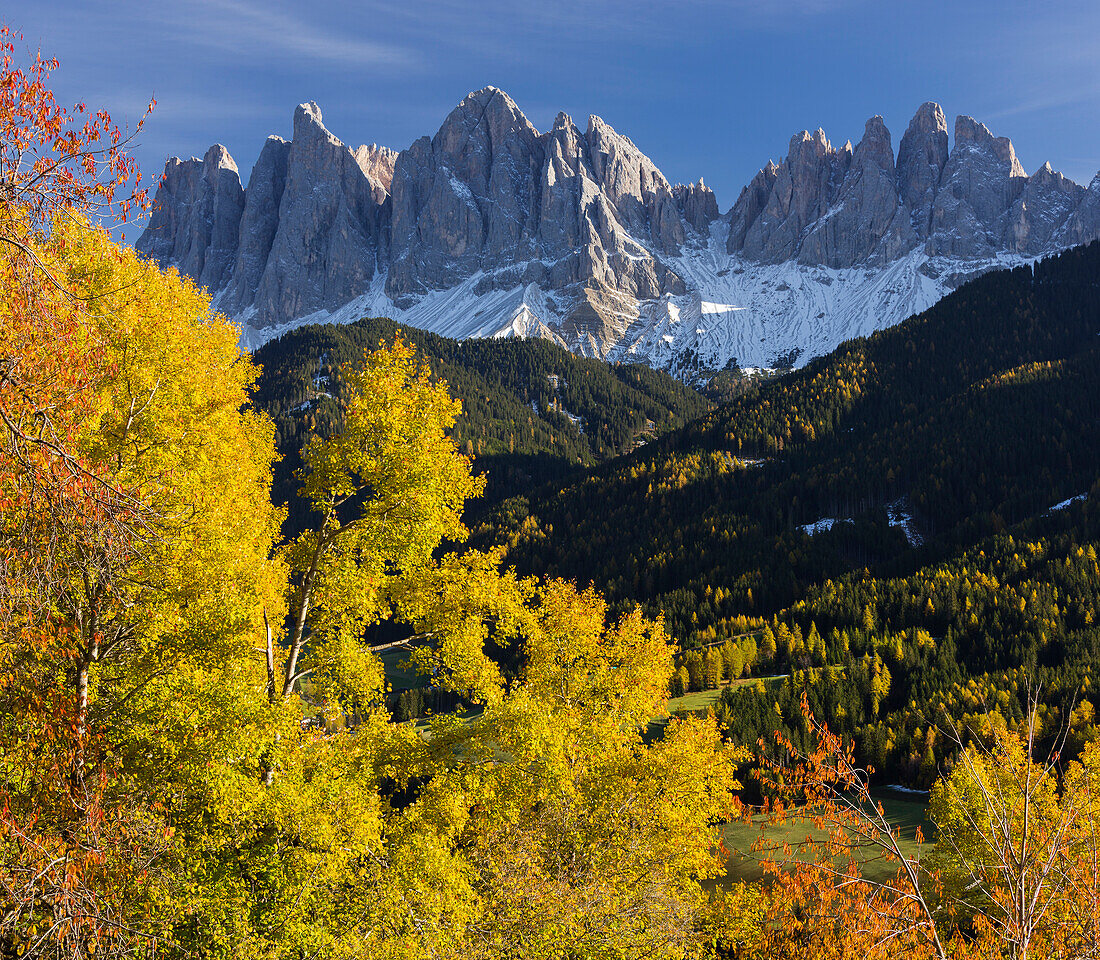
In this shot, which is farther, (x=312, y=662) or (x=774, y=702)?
(x=774, y=702)

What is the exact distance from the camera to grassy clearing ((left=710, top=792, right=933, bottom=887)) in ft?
158

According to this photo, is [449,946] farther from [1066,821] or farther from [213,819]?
[1066,821]

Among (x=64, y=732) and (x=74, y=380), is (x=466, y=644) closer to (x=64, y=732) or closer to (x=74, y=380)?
(x=64, y=732)

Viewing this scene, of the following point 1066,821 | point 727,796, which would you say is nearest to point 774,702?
point 727,796

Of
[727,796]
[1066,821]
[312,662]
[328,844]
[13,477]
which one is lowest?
[727,796]

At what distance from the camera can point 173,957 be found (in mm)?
12977

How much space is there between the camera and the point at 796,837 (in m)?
53.6

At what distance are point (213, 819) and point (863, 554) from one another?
647 ft

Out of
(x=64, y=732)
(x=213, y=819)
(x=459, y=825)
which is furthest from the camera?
(x=459, y=825)

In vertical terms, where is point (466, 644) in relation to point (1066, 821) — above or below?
above

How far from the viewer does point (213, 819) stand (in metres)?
14.2

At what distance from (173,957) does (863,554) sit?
198161 millimetres

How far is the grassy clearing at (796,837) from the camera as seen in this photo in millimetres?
48153

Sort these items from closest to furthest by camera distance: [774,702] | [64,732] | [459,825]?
1. [64,732]
2. [459,825]
3. [774,702]
